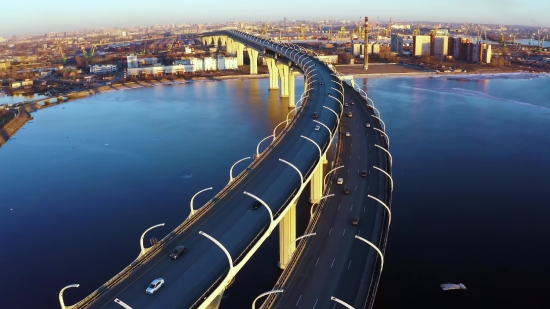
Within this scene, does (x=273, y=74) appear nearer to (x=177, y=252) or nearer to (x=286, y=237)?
(x=286, y=237)

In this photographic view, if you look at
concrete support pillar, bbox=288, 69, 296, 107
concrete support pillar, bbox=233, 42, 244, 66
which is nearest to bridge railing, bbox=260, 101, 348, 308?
concrete support pillar, bbox=288, 69, 296, 107

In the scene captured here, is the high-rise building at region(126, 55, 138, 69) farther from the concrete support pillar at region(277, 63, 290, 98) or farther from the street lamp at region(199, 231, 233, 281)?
the street lamp at region(199, 231, 233, 281)

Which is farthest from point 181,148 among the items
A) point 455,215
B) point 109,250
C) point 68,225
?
point 455,215

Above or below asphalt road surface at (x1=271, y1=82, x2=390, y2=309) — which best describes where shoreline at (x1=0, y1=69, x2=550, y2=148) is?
above

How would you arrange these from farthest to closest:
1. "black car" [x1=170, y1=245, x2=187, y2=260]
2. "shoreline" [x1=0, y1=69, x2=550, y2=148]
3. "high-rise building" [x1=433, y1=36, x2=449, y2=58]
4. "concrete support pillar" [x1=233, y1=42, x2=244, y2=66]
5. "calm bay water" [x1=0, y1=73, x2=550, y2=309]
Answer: "high-rise building" [x1=433, y1=36, x2=449, y2=58]
"concrete support pillar" [x1=233, y1=42, x2=244, y2=66]
"shoreline" [x1=0, y1=69, x2=550, y2=148]
"calm bay water" [x1=0, y1=73, x2=550, y2=309]
"black car" [x1=170, y1=245, x2=187, y2=260]

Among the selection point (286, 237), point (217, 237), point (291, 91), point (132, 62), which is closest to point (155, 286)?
point (217, 237)

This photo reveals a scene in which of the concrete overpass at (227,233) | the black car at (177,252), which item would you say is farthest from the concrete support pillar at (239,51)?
the black car at (177,252)
